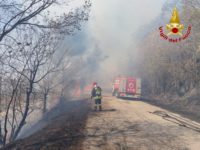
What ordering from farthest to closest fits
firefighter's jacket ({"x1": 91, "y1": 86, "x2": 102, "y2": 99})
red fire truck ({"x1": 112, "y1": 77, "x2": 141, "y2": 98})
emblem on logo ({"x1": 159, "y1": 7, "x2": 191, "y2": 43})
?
1. red fire truck ({"x1": 112, "y1": 77, "x2": 141, "y2": 98})
2. emblem on logo ({"x1": 159, "y1": 7, "x2": 191, "y2": 43})
3. firefighter's jacket ({"x1": 91, "y1": 86, "x2": 102, "y2": 99})

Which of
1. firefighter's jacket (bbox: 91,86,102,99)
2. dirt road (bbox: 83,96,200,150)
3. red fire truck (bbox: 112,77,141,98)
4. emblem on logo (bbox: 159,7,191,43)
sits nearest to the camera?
dirt road (bbox: 83,96,200,150)

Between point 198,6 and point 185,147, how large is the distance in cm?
1973

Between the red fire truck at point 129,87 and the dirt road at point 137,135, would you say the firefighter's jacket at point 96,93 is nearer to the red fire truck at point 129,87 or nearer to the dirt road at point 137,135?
the dirt road at point 137,135

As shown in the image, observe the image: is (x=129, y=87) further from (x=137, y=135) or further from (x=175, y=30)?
(x=137, y=135)

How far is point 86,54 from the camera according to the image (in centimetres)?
6241

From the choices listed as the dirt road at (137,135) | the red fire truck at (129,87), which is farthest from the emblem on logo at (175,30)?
the dirt road at (137,135)

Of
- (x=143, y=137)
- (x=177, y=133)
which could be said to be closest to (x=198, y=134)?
(x=177, y=133)

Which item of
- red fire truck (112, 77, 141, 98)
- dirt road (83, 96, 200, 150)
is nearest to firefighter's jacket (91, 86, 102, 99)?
dirt road (83, 96, 200, 150)

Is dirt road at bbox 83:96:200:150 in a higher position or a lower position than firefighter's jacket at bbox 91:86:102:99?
lower

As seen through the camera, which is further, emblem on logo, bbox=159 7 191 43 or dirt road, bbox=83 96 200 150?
emblem on logo, bbox=159 7 191 43

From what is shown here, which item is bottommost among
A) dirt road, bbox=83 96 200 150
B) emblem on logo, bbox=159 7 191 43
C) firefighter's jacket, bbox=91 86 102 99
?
dirt road, bbox=83 96 200 150

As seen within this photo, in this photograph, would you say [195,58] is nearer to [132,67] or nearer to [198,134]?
[198,134]

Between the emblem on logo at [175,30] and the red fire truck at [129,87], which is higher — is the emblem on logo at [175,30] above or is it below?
above

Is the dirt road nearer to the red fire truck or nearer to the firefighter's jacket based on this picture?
the firefighter's jacket
